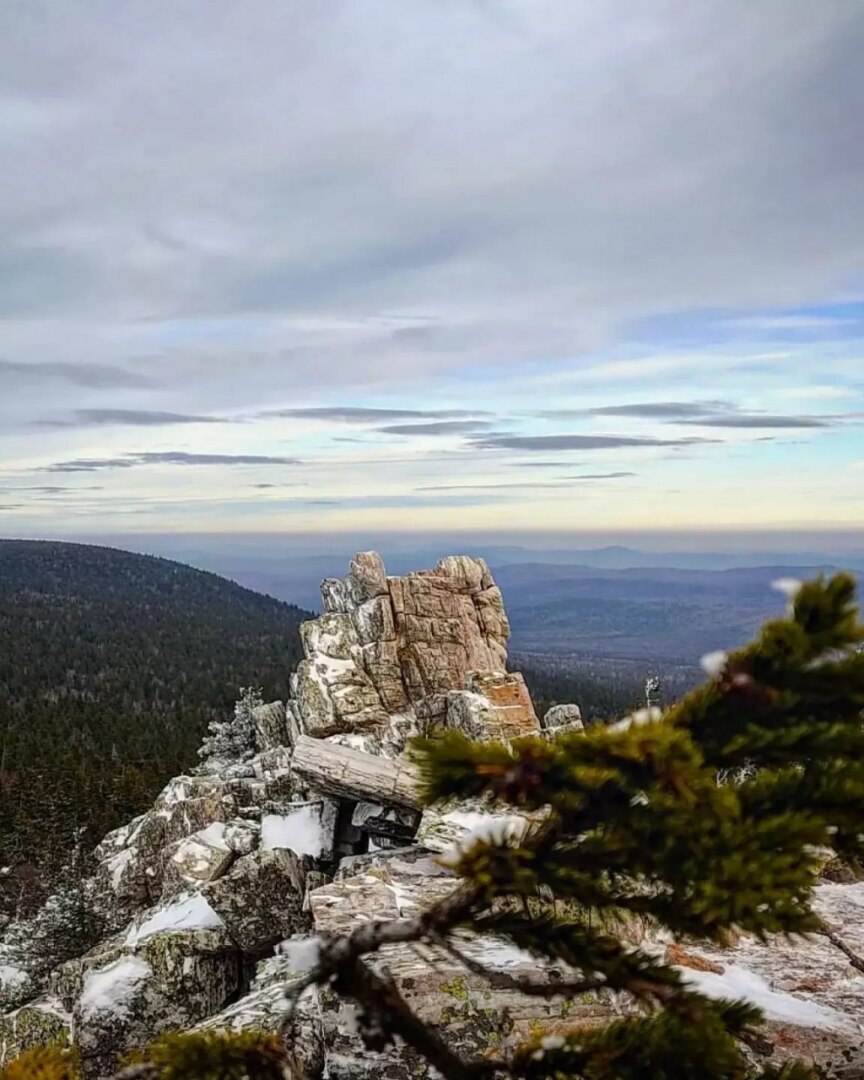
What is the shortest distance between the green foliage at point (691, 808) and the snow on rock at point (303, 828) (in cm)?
2364

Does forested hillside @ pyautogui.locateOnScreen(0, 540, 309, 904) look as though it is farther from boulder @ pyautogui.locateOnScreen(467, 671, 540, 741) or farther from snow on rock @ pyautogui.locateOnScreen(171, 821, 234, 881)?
boulder @ pyautogui.locateOnScreen(467, 671, 540, 741)

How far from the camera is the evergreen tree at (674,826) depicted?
146 inches

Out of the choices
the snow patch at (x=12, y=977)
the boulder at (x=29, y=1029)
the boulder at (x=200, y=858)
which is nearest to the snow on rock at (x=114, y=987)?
the boulder at (x=29, y=1029)

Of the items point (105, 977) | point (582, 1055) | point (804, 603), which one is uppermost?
point (804, 603)

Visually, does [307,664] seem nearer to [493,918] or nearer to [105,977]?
[105,977]

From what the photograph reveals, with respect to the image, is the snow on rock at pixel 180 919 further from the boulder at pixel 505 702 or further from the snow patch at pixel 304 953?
the snow patch at pixel 304 953

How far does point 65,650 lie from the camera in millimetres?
182000

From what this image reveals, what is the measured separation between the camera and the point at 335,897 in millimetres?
15586

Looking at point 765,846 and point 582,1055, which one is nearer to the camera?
point 765,846

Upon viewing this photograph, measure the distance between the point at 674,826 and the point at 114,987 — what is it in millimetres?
19195

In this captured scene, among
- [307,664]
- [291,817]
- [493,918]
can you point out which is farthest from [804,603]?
[307,664]

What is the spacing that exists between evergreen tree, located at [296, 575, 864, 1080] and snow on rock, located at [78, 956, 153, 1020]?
57.6 feet

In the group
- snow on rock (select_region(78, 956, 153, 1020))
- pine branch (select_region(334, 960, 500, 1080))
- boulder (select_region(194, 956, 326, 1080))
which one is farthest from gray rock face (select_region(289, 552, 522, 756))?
pine branch (select_region(334, 960, 500, 1080))

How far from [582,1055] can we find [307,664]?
1646 inches
